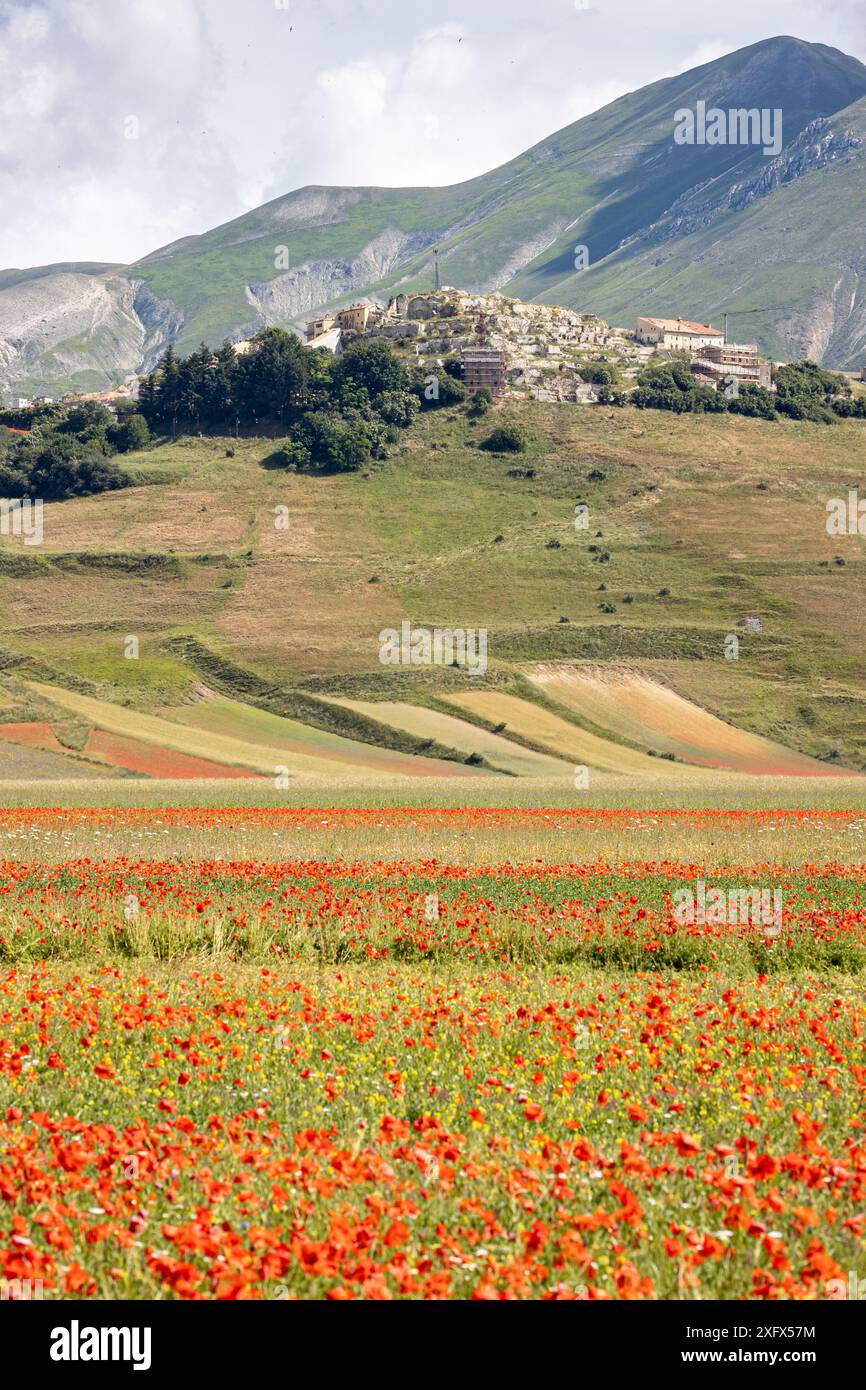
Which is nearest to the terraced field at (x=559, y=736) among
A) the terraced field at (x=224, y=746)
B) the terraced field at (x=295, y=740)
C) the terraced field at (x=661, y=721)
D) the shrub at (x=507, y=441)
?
the terraced field at (x=661, y=721)

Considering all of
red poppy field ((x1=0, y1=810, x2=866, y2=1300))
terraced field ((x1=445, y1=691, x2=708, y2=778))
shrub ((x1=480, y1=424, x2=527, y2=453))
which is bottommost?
terraced field ((x1=445, y1=691, x2=708, y2=778))

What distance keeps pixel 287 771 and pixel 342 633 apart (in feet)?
163

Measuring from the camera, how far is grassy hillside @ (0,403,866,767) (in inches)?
4508

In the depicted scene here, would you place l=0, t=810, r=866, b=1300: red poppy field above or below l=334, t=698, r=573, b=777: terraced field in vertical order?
above

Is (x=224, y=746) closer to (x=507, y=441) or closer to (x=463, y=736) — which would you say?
(x=463, y=736)

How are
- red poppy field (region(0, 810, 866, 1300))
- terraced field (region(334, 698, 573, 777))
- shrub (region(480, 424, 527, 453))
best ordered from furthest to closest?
1. shrub (region(480, 424, 527, 453))
2. terraced field (region(334, 698, 573, 777))
3. red poppy field (region(0, 810, 866, 1300))

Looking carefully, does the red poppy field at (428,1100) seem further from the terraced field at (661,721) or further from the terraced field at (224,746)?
the terraced field at (661,721)

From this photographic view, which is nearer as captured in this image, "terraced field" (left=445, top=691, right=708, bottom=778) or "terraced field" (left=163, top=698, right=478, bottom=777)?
"terraced field" (left=163, top=698, right=478, bottom=777)

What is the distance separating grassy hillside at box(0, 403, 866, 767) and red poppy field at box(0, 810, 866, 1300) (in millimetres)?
75600

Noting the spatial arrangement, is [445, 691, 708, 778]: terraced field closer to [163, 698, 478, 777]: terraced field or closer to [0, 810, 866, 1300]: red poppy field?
[163, 698, 478, 777]: terraced field

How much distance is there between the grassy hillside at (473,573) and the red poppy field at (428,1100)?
75.6 meters

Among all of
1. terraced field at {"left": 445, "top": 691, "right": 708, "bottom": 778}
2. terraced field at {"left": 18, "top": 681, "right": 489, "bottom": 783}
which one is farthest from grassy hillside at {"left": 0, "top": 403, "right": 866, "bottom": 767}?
terraced field at {"left": 18, "top": 681, "right": 489, "bottom": 783}
